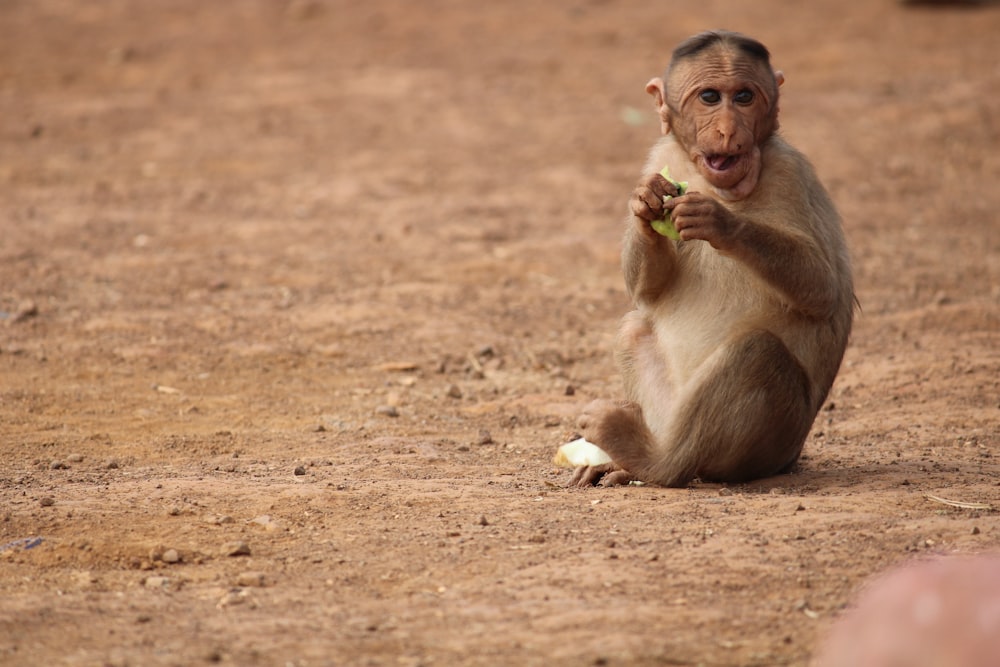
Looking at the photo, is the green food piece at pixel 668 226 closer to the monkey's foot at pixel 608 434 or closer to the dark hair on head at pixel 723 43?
the dark hair on head at pixel 723 43

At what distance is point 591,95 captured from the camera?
1501 cm

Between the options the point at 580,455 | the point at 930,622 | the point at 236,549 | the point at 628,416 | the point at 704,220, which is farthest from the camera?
the point at 580,455

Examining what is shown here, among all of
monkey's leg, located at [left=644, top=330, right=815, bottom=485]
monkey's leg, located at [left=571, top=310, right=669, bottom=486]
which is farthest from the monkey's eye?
monkey's leg, located at [left=571, top=310, right=669, bottom=486]

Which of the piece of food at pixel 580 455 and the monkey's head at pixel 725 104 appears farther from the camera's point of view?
the piece of food at pixel 580 455

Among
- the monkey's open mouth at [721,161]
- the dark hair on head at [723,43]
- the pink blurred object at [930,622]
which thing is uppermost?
the dark hair on head at [723,43]

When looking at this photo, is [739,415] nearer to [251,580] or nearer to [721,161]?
[721,161]

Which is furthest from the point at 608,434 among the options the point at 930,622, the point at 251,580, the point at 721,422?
the point at 930,622

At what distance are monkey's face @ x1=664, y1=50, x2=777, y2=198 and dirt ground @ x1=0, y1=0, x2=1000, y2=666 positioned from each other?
52.3 inches

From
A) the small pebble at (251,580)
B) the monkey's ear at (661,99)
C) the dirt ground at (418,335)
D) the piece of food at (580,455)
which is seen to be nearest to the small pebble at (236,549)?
the dirt ground at (418,335)

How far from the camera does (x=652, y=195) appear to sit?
5.43 m

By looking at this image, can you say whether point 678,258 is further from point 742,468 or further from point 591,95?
point 591,95

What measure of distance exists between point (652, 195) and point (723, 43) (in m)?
0.71

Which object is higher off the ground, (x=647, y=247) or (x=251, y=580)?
(x=647, y=247)

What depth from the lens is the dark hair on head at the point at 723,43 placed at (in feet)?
17.9
